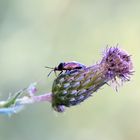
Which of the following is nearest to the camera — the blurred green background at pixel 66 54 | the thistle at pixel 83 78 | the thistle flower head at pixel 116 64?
the thistle at pixel 83 78

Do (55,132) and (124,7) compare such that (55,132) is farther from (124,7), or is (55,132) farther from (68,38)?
(124,7)

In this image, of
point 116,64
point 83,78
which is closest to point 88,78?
point 83,78

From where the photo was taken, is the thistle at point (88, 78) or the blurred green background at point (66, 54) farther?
the blurred green background at point (66, 54)

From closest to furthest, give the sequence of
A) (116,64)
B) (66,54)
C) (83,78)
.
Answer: (83,78) → (116,64) → (66,54)

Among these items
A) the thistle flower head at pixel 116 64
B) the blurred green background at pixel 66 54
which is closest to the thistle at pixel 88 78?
the thistle flower head at pixel 116 64

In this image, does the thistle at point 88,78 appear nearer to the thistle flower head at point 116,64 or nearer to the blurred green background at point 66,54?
the thistle flower head at point 116,64

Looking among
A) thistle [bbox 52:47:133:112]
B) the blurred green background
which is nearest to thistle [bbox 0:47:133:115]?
thistle [bbox 52:47:133:112]

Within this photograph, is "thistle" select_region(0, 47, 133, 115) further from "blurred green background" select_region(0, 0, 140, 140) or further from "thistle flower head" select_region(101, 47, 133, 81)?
"blurred green background" select_region(0, 0, 140, 140)

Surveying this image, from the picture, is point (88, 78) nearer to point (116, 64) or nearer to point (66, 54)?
point (116, 64)
